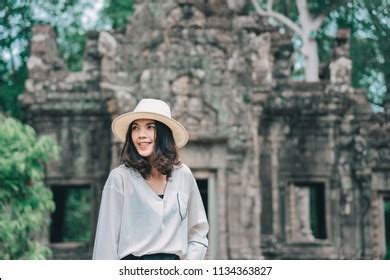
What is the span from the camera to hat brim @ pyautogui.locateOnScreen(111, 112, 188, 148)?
3.75 m

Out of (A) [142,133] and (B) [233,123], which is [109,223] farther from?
(B) [233,123]

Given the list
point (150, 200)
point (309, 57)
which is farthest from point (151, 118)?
point (309, 57)

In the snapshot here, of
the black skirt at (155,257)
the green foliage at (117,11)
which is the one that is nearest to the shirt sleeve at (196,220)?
the black skirt at (155,257)

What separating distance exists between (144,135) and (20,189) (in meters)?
6.05

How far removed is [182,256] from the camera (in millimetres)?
3686

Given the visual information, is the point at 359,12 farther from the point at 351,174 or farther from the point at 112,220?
the point at 112,220

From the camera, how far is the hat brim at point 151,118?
3746 mm

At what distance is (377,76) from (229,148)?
7849 mm

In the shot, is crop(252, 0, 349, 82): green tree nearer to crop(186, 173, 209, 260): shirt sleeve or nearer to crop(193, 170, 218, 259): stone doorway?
crop(193, 170, 218, 259): stone doorway

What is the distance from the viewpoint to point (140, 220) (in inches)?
141

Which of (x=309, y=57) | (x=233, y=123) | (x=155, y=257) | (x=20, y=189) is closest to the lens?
(x=155, y=257)

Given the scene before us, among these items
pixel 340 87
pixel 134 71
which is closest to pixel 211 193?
pixel 134 71

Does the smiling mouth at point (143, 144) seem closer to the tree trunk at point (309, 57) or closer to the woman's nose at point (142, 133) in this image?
the woman's nose at point (142, 133)

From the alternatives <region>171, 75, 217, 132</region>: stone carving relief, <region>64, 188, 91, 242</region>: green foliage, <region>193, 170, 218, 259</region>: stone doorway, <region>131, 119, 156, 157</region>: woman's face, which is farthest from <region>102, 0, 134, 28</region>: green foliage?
<region>131, 119, 156, 157</region>: woman's face
